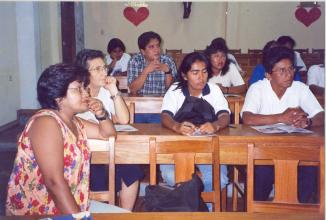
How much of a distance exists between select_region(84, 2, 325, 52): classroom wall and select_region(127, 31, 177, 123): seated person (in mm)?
5110

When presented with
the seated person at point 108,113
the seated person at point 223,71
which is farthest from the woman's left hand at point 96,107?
the seated person at point 223,71

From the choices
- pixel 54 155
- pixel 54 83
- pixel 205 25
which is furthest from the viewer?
pixel 205 25

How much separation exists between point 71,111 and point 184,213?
69cm

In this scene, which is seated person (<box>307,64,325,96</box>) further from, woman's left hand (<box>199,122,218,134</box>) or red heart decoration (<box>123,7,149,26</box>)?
red heart decoration (<box>123,7,149,26</box>)

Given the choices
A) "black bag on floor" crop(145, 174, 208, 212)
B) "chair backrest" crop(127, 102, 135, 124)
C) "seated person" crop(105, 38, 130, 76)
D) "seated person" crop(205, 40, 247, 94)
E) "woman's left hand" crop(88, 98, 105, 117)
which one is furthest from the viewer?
"seated person" crop(105, 38, 130, 76)

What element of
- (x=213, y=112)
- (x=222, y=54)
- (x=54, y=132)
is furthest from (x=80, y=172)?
(x=222, y=54)

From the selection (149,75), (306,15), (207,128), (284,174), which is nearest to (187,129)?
(207,128)

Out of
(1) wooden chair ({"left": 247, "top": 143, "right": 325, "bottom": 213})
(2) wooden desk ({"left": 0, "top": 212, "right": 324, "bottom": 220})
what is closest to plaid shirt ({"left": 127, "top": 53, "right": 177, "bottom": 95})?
(1) wooden chair ({"left": 247, "top": 143, "right": 325, "bottom": 213})

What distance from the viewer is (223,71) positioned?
438cm

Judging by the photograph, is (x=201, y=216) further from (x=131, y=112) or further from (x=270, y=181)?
(x=131, y=112)

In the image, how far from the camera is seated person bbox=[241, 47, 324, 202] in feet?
8.42

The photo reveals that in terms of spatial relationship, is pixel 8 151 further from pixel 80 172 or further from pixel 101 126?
pixel 80 172

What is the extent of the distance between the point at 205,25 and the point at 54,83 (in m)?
7.63

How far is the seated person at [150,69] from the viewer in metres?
3.85
